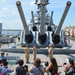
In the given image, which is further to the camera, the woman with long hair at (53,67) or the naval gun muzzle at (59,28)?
the naval gun muzzle at (59,28)

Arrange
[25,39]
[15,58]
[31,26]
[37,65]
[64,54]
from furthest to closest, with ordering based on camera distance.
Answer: [31,26], [25,39], [64,54], [15,58], [37,65]

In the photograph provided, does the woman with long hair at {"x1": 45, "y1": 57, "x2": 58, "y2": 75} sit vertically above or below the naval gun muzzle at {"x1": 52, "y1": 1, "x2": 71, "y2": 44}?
below

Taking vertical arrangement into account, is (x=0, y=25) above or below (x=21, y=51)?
above

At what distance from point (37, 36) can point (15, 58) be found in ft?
19.9

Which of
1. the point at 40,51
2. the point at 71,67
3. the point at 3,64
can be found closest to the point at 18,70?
the point at 3,64

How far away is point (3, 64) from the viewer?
5.27 metres

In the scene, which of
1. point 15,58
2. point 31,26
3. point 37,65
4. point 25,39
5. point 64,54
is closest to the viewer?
point 37,65

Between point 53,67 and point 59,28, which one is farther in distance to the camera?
point 59,28

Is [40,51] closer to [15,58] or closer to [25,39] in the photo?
[25,39]

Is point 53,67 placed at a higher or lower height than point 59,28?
lower

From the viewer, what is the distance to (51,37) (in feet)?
53.6

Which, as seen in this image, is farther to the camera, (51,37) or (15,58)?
(51,37)

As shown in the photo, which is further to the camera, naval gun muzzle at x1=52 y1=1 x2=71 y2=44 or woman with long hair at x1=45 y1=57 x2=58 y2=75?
naval gun muzzle at x1=52 y1=1 x2=71 y2=44

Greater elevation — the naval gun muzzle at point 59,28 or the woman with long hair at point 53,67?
the naval gun muzzle at point 59,28
